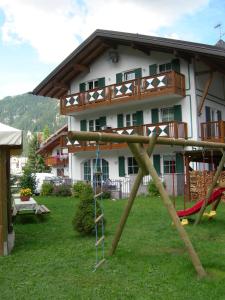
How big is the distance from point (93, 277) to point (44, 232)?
4081 mm

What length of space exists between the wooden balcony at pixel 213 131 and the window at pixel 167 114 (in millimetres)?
1918

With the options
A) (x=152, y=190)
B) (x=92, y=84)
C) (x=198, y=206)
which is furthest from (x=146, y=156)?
(x=92, y=84)

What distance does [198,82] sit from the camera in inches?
822

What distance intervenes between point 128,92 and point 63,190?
22.1 ft

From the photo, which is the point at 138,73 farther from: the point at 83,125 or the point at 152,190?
the point at 152,190

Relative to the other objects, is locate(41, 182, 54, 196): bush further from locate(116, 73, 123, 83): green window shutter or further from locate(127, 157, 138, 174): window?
locate(116, 73, 123, 83): green window shutter

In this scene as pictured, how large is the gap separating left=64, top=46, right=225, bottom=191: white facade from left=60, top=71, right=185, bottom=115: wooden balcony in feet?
1.45

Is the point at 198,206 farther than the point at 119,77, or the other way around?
the point at 119,77

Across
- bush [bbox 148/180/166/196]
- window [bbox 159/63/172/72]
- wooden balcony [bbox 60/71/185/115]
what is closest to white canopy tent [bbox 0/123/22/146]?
bush [bbox 148/180/166/196]

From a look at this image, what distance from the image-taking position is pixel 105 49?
79.1ft

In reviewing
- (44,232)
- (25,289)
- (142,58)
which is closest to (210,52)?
(142,58)

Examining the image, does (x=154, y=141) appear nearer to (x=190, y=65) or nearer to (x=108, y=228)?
(x=108, y=228)

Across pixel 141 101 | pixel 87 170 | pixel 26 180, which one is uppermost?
pixel 141 101

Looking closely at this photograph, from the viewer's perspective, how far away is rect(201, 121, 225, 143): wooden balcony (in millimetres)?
19516
